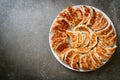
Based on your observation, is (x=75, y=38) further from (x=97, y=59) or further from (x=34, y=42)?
(x=34, y=42)

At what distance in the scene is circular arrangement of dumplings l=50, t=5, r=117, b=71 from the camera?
2455 millimetres

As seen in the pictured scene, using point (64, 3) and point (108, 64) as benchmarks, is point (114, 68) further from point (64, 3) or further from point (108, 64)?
point (64, 3)

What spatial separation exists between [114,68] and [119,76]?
10cm

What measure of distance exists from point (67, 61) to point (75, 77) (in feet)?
0.81

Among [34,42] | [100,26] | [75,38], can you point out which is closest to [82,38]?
[75,38]

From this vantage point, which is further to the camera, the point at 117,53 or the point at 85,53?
the point at 117,53

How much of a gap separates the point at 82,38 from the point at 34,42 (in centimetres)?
53

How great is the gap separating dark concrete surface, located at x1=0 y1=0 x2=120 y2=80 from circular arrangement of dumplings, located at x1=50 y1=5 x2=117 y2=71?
0.58 feet

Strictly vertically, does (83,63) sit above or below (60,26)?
below

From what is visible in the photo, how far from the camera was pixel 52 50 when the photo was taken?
8.20ft

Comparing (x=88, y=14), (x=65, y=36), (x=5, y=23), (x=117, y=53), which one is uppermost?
(x=5, y=23)

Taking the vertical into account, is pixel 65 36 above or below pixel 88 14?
below

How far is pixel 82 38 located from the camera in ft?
8.17

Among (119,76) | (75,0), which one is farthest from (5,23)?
(119,76)
